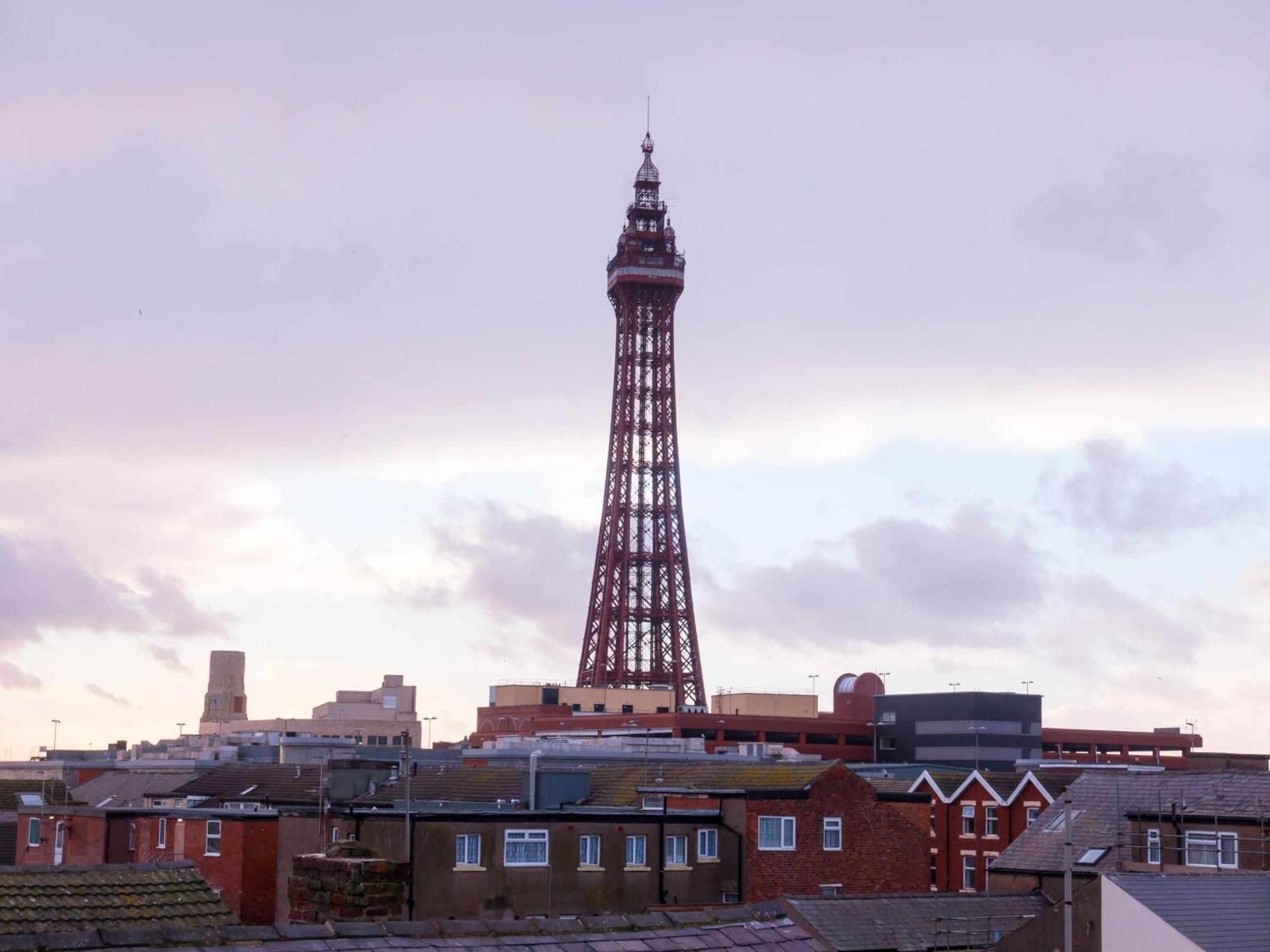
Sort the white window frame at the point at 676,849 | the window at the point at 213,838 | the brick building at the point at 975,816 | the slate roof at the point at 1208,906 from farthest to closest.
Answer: the brick building at the point at 975,816
the window at the point at 213,838
the white window frame at the point at 676,849
the slate roof at the point at 1208,906

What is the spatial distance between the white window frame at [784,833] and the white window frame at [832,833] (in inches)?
42.9

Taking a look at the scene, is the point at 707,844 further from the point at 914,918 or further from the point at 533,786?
the point at 914,918

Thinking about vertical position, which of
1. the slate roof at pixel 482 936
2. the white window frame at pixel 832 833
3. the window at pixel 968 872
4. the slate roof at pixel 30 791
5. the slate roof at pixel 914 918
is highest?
the slate roof at pixel 30 791

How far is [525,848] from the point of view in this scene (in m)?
47.9

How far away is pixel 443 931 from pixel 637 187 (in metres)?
153

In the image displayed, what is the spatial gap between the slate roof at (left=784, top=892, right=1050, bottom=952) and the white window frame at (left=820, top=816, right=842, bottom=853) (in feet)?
51.1

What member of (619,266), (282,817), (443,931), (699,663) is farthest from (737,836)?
(619,266)

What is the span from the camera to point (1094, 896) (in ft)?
97.7

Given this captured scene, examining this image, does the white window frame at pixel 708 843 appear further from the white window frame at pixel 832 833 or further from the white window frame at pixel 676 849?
the white window frame at pixel 832 833

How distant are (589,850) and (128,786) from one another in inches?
1474

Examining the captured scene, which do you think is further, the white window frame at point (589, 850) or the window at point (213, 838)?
the window at point (213, 838)

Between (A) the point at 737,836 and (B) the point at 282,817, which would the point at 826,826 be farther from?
(B) the point at 282,817

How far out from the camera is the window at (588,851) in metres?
48.6

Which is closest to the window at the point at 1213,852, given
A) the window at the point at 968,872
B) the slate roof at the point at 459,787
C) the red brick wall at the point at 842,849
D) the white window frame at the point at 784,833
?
the red brick wall at the point at 842,849
